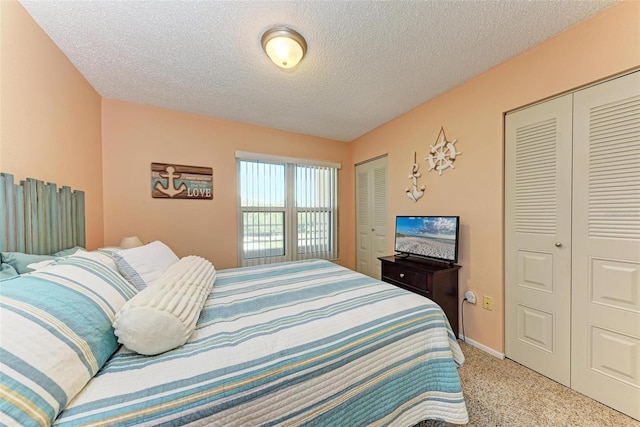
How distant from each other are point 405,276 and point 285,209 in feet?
6.35

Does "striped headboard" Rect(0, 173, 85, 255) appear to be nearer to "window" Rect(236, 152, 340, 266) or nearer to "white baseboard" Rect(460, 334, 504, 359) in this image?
"window" Rect(236, 152, 340, 266)

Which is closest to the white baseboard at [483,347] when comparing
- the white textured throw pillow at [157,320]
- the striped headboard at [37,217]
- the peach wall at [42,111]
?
the white textured throw pillow at [157,320]

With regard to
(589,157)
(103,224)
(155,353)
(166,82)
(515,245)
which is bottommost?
(155,353)

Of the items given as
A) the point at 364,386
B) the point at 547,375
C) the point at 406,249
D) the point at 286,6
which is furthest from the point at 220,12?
the point at 547,375

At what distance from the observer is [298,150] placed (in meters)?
3.49

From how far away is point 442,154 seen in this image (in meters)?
2.40

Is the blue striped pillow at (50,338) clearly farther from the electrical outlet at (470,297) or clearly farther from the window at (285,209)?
the electrical outlet at (470,297)

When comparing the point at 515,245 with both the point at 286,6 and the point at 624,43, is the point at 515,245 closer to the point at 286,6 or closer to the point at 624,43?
the point at 624,43

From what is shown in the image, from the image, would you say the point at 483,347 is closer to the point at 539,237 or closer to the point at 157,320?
the point at 539,237

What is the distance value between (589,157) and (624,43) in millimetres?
660

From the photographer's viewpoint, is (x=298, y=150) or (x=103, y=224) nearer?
(x=103, y=224)

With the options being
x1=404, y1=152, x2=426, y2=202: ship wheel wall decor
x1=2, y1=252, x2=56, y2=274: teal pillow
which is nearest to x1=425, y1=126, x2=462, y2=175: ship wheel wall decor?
x1=404, y1=152, x2=426, y2=202: ship wheel wall decor

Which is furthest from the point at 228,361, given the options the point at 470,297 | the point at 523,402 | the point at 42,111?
the point at 470,297

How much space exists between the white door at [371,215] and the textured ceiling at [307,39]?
1.14 m
